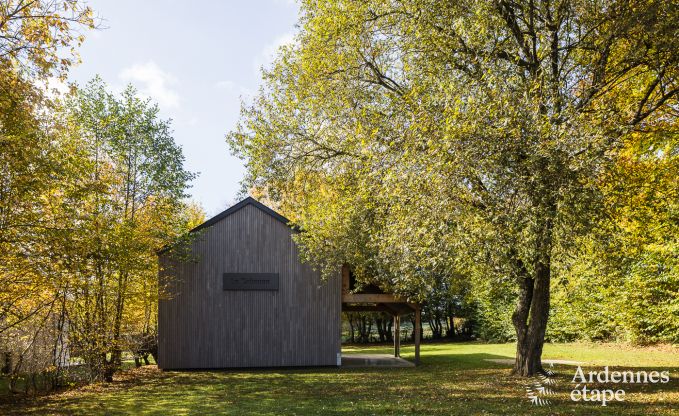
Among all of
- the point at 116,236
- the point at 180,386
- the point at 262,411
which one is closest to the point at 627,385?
the point at 262,411

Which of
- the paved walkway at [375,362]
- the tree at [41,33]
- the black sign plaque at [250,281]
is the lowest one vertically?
the paved walkway at [375,362]

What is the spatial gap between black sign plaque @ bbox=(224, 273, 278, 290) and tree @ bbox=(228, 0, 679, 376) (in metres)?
1.96

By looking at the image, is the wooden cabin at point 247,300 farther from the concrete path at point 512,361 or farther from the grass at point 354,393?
the concrete path at point 512,361

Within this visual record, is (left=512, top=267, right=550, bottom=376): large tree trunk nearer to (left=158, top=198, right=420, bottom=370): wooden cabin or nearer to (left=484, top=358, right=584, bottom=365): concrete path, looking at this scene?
(left=484, top=358, right=584, bottom=365): concrete path

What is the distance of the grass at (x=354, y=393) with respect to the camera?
28.7 feet

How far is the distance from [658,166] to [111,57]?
13221mm

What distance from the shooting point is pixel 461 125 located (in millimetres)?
8516

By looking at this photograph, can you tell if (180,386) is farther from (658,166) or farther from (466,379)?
(658,166)

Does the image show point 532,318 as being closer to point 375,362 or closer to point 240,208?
point 375,362

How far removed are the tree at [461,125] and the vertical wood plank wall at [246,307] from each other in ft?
5.37

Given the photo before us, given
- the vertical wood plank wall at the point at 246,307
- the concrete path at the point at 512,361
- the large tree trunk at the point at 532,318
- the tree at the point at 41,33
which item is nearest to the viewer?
the tree at the point at 41,33

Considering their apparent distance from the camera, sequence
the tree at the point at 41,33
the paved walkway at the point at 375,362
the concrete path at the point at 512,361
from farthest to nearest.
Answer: the paved walkway at the point at 375,362 → the concrete path at the point at 512,361 → the tree at the point at 41,33

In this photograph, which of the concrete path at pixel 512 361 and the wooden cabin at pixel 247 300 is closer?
the concrete path at pixel 512 361

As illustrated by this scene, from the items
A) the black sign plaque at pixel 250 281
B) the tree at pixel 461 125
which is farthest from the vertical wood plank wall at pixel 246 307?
the tree at pixel 461 125
